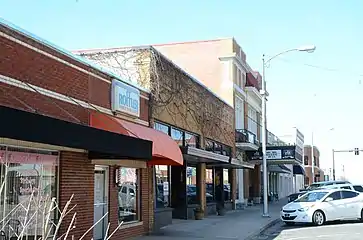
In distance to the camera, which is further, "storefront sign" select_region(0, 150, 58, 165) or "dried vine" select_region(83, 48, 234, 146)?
"dried vine" select_region(83, 48, 234, 146)

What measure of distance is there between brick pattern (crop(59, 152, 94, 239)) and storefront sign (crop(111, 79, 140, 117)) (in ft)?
7.22

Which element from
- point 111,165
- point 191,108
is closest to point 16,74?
point 111,165

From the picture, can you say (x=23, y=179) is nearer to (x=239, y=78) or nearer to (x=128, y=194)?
(x=128, y=194)

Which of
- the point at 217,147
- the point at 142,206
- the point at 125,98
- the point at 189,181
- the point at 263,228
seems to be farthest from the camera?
the point at 217,147

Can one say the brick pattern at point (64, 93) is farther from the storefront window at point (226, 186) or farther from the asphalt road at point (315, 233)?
the storefront window at point (226, 186)

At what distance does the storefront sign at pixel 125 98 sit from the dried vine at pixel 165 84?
869mm

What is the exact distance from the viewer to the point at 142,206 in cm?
1722

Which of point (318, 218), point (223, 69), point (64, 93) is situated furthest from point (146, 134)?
point (223, 69)

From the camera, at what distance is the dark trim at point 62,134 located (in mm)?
8227

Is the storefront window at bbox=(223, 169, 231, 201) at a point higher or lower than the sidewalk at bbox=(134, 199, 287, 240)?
higher

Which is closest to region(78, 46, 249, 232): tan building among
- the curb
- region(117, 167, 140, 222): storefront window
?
region(117, 167, 140, 222): storefront window

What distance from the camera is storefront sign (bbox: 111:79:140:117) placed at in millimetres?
15078

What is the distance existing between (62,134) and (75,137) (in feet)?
1.53

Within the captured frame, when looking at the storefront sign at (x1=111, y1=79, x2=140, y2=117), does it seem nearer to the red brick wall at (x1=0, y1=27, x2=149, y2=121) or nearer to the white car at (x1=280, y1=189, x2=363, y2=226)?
the red brick wall at (x1=0, y1=27, x2=149, y2=121)
